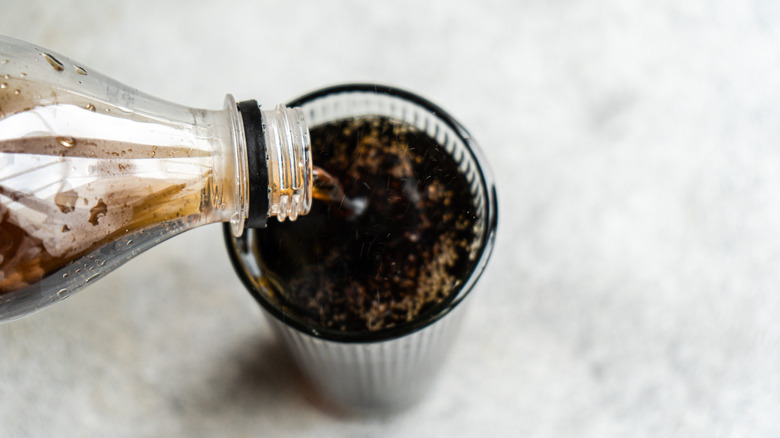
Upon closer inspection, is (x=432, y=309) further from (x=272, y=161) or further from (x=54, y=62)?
(x=54, y=62)

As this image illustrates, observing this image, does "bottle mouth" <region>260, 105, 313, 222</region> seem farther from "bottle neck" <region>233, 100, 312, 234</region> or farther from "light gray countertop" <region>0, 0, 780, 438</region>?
"light gray countertop" <region>0, 0, 780, 438</region>

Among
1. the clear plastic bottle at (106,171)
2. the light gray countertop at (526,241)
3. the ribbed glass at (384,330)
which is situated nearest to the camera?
the clear plastic bottle at (106,171)

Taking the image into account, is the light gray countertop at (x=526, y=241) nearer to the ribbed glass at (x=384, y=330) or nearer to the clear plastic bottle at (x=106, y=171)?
the ribbed glass at (x=384, y=330)

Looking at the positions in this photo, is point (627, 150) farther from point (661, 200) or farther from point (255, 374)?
point (255, 374)

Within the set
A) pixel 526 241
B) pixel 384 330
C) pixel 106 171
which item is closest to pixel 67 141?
pixel 106 171

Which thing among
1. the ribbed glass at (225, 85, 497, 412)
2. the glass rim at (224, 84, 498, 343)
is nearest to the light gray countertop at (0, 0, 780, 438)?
the ribbed glass at (225, 85, 497, 412)

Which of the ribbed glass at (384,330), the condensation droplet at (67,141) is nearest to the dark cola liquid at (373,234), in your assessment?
the ribbed glass at (384,330)
